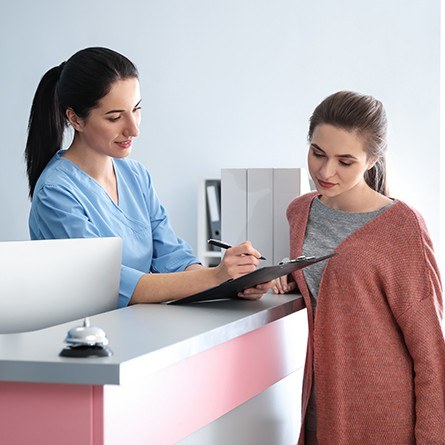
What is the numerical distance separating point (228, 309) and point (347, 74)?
3.23 meters

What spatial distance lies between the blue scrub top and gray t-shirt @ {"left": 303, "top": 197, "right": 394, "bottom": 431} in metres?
0.41

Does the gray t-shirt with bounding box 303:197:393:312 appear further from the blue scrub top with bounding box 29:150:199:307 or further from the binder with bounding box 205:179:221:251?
the binder with bounding box 205:179:221:251

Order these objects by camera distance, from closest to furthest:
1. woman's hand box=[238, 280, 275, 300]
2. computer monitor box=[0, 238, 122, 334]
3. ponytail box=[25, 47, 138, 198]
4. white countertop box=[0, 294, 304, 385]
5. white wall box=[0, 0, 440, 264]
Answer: white countertop box=[0, 294, 304, 385], computer monitor box=[0, 238, 122, 334], woman's hand box=[238, 280, 275, 300], ponytail box=[25, 47, 138, 198], white wall box=[0, 0, 440, 264]

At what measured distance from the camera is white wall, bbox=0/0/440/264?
190 inches

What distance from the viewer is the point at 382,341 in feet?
6.52

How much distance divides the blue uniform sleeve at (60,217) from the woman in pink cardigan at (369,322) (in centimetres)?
48

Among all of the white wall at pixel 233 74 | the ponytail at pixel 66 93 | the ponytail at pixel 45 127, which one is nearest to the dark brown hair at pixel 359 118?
the ponytail at pixel 66 93

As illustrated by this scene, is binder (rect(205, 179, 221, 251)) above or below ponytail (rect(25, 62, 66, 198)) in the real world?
below

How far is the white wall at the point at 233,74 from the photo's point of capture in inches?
190

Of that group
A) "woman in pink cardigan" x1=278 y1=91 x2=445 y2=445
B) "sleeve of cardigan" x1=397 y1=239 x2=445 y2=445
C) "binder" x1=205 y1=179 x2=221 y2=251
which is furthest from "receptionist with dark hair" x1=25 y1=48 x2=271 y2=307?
"binder" x1=205 y1=179 x2=221 y2=251

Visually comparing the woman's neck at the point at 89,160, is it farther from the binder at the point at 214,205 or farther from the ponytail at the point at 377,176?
the binder at the point at 214,205

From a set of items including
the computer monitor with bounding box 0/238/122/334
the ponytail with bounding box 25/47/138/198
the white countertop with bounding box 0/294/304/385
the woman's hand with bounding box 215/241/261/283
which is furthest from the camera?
the ponytail with bounding box 25/47/138/198

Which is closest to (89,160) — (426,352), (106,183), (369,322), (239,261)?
(106,183)

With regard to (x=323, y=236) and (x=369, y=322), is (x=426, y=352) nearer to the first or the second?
(x=369, y=322)
